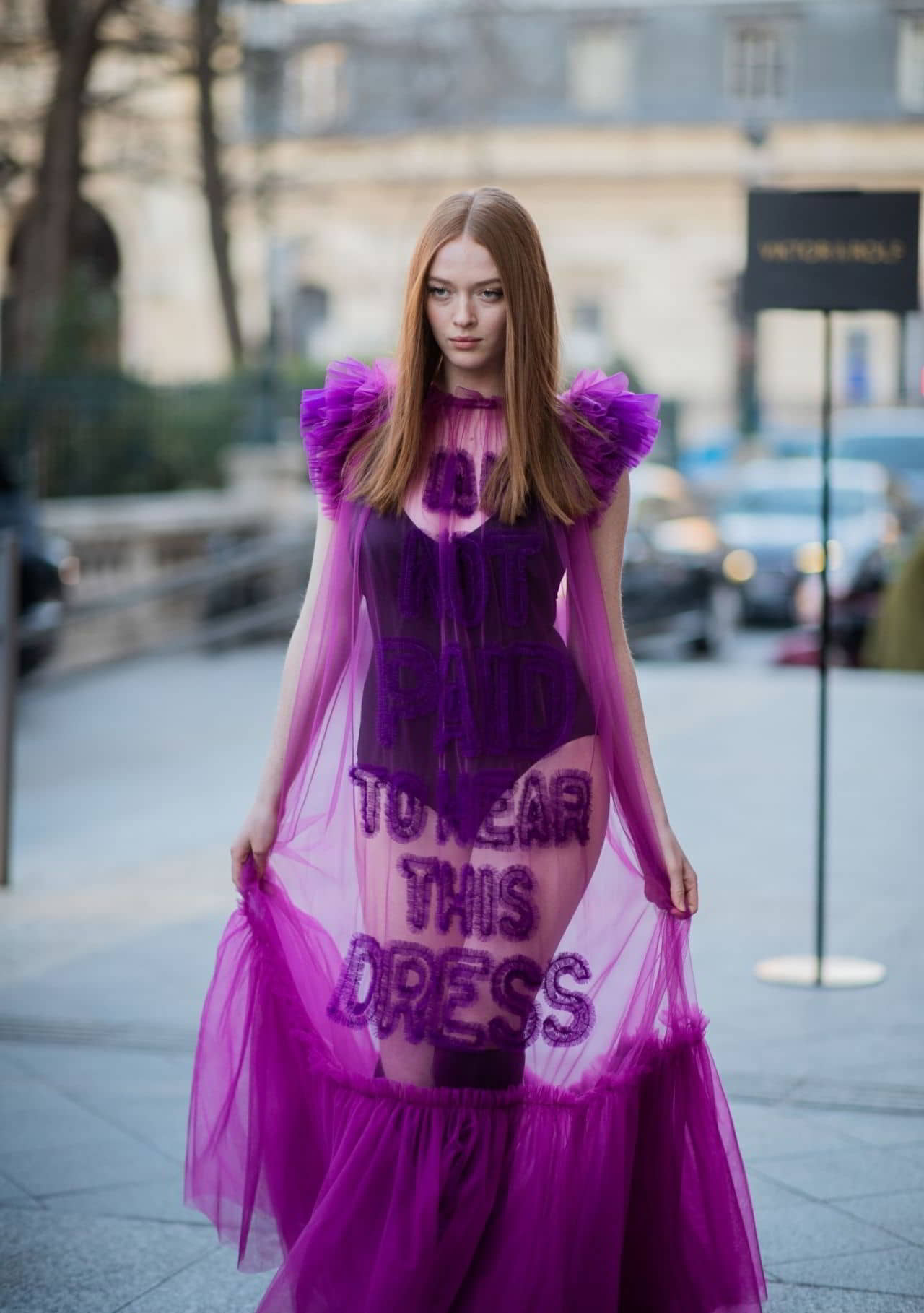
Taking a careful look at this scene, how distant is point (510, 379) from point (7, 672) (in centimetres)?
437

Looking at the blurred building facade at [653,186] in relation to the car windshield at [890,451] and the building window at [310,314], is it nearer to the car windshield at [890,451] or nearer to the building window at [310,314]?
the building window at [310,314]

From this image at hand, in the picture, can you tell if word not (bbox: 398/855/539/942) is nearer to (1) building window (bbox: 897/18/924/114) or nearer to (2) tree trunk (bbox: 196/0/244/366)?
(2) tree trunk (bbox: 196/0/244/366)

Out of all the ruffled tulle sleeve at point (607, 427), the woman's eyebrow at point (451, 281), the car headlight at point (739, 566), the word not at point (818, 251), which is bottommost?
the ruffled tulle sleeve at point (607, 427)

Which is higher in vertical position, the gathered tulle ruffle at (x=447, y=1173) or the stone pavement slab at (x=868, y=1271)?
the gathered tulle ruffle at (x=447, y=1173)

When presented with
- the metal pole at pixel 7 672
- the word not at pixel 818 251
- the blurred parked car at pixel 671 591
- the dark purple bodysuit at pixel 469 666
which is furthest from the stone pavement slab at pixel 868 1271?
the blurred parked car at pixel 671 591

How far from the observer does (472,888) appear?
322cm

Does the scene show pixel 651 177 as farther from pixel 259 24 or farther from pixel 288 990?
pixel 288 990

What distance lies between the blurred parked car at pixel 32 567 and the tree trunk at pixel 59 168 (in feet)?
20.7

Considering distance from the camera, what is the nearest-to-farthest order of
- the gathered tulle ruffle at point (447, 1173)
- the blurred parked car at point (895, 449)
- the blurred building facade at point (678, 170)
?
the gathered tulle ruffle at point (447, 1173) < the blurred parked car at point (895, 449) < the blurred building facade at point (678, 170)

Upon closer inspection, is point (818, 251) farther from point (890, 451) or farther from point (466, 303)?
point (890, 451)

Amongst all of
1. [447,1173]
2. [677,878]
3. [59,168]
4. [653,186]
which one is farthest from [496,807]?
[653,186]

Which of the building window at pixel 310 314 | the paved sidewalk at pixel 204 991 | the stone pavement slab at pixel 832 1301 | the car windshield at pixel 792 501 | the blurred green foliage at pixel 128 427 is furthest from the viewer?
the building window at pixel 310 314

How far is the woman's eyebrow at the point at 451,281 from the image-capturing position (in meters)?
3.23

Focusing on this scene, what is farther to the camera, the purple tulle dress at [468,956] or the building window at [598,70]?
the building window at [598,70]
